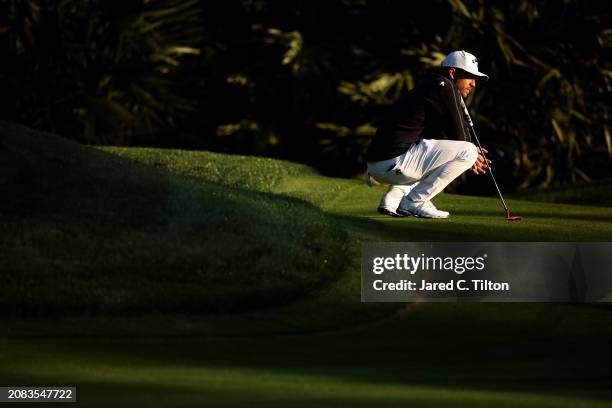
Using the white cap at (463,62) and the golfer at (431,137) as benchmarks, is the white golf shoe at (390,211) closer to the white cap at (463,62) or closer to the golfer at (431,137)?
the golfer at (431,137)

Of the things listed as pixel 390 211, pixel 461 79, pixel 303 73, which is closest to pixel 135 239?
pixel 390 211

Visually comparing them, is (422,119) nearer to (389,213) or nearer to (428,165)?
(428,165)

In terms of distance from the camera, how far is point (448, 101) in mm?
12234

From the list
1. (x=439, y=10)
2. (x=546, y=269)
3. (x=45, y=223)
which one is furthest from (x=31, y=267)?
(x=439, y=10)

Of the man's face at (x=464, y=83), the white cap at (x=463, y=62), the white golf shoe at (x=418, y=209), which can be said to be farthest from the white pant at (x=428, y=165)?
the white cap at (x=463, y=62)

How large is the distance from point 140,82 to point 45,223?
17137 mm

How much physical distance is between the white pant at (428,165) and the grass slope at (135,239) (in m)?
0.73

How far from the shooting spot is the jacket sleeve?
12.2 metres

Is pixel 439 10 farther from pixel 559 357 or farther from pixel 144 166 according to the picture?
pixel 559 357

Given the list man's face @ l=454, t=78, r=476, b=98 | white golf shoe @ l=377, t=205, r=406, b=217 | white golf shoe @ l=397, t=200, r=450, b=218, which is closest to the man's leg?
white golf shoe @ l=397, t=200, r=450, b=218

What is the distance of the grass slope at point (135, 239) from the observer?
36.1 feet

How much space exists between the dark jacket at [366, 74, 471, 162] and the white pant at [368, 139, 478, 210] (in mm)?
68

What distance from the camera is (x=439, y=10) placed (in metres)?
29.5

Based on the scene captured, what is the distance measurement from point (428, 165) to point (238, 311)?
8.35 ft
